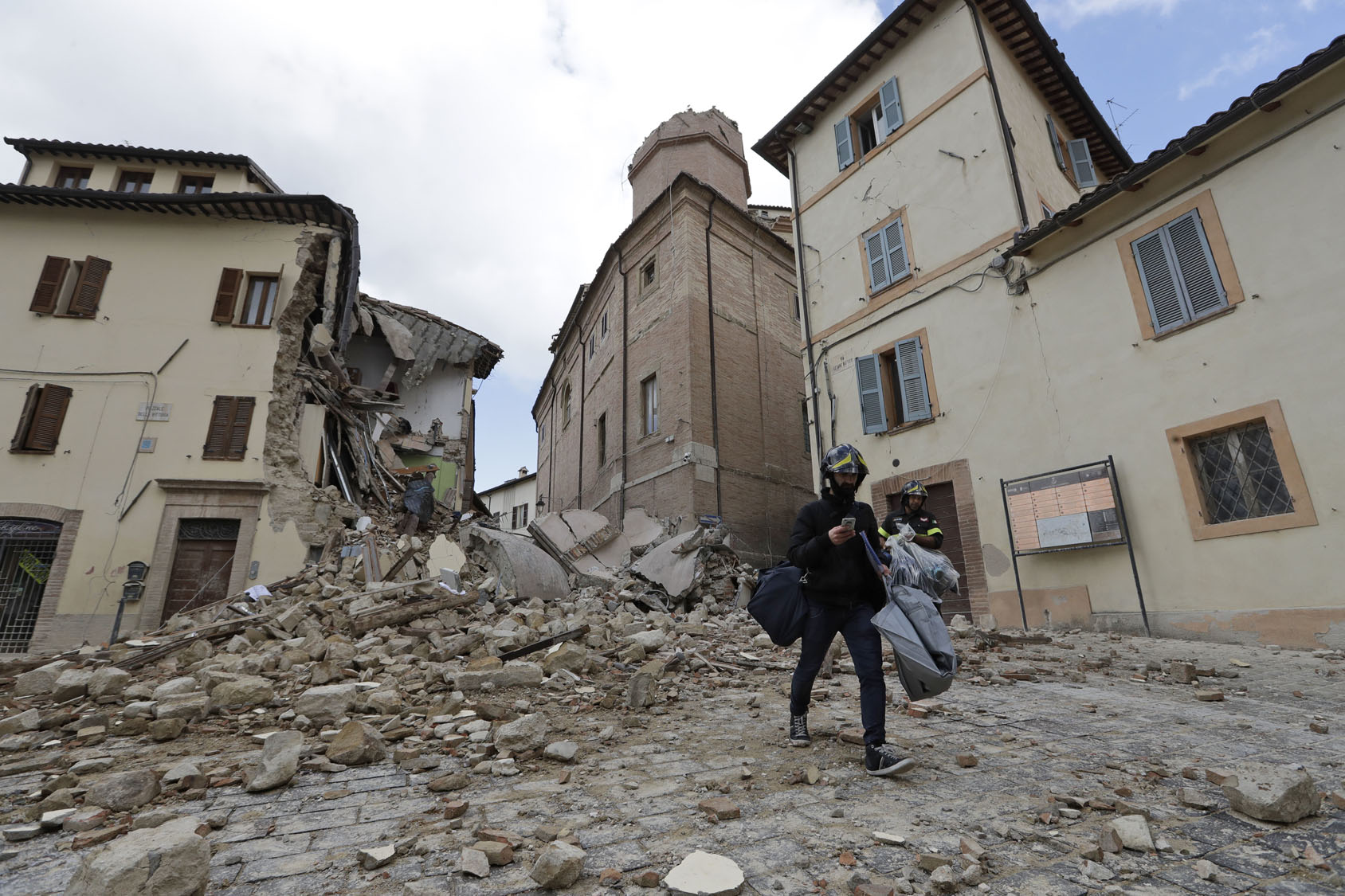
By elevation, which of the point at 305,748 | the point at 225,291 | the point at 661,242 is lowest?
the point at 305,748

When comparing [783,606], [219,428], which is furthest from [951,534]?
[219,428]

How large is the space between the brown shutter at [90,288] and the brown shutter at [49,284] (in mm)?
336

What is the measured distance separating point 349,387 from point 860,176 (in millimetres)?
13793

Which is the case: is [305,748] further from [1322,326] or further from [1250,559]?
[1322,326]

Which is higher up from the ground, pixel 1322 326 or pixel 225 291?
pixel 225 291

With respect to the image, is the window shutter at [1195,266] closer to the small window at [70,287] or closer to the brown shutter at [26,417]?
the small window at [70,287]

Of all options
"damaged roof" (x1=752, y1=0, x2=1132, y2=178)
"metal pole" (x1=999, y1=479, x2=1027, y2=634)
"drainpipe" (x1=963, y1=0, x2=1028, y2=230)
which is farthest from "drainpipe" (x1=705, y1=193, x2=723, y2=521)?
"drainpipe" (x1=963, y1=0, x2=1028, y2=230)

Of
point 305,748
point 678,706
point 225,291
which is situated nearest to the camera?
point 305,748

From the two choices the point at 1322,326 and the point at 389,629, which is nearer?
the point at 1322,326

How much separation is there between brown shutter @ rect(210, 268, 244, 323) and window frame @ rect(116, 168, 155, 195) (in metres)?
5.38

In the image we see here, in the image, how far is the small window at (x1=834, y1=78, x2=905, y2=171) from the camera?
12.5 meters

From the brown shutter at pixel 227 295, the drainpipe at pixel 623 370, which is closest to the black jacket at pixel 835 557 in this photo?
the drainpipe at pixel 623 370

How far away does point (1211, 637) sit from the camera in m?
7.13

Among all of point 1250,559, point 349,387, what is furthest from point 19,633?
point 1250,559
